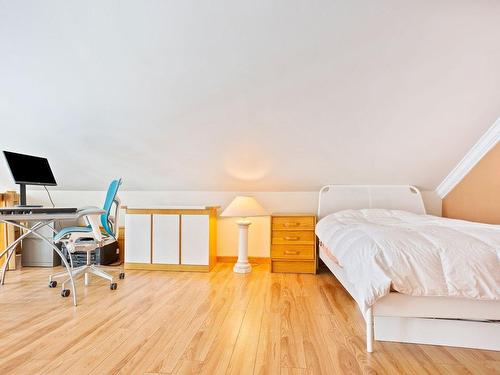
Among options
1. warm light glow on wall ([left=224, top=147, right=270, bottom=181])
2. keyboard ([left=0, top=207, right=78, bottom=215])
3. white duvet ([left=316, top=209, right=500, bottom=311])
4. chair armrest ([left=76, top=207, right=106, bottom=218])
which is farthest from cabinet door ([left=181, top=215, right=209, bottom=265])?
white duvet ([left=316, top=209, right=500, bottom=311])

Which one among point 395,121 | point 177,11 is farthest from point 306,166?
point 177,11

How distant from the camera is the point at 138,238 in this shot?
3393 millimetres

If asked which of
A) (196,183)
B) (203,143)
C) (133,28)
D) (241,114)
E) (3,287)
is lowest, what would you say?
(3,287)

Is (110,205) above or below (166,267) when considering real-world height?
above

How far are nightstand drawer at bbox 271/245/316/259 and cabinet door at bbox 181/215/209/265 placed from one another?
30.3 inches

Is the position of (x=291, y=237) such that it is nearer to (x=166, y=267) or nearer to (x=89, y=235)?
(x=166, y=267)

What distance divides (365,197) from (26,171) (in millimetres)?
3494

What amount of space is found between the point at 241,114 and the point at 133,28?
109cm

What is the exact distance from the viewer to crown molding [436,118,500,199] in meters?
2.75

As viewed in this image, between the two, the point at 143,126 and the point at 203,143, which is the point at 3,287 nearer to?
the point at 143,126

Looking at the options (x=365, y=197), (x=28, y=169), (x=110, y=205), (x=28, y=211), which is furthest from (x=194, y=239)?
(x=365, y=197)

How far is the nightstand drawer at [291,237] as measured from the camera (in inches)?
127

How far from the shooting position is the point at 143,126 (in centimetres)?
296

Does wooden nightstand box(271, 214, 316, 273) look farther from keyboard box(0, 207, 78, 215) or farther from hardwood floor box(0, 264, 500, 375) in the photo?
→ keyboard box(0, 207, 78, 215)
